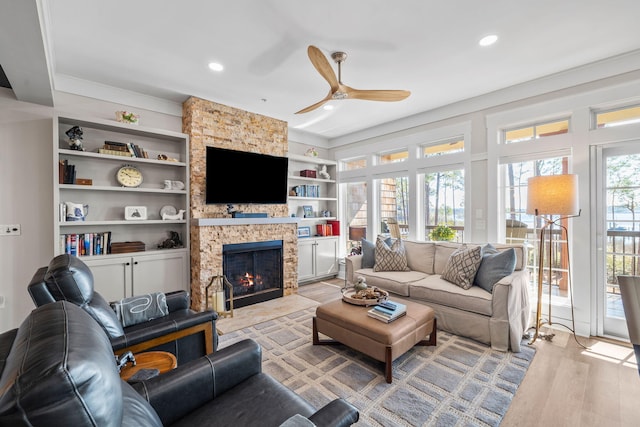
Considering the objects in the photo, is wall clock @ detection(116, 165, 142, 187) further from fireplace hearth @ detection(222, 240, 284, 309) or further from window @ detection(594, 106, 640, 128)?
window @ detection(594, 106, 640, 128)

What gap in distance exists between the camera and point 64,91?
10.6ft

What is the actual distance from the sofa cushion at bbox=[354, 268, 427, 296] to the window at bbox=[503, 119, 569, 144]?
2.05 m

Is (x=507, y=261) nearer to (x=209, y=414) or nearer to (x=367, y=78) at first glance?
(x=367, y=78)

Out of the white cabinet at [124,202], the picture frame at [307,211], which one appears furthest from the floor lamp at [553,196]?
the white cabinet at [124,202]

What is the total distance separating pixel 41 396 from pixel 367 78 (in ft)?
11.3

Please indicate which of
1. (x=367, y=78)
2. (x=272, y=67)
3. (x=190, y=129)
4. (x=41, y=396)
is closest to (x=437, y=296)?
(x=367, y=78)

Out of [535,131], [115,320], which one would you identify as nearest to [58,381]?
[115,320]

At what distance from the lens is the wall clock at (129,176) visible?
3.49m

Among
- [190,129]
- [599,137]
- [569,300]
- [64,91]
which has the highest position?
[64,91]

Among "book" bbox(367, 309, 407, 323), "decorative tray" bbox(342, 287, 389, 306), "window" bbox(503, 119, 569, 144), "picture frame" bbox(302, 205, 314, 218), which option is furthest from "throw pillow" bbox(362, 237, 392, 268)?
"window" bbox(503, 119, 569, 144)

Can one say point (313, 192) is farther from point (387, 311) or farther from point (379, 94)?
point (387, 311)

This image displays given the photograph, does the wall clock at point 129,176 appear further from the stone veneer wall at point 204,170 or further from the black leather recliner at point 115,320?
the black leather recliner at point 115,320

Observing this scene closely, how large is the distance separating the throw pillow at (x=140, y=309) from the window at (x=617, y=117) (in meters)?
4.62

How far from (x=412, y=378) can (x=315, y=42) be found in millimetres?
2912
